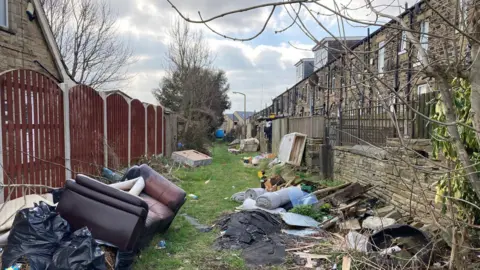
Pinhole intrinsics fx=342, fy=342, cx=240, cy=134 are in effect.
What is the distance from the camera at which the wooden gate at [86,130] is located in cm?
680

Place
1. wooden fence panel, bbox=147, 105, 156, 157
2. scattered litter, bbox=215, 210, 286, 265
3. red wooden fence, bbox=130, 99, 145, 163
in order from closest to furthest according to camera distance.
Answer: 1. scattered litter, bbox=215, 210, 286, 265
2. red wooden fence, bbox=130, 99, 145, 163
3. wooden fence panel, bbox=147, 105, 156, 157

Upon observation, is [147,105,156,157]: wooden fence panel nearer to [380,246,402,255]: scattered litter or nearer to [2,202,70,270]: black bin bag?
[2,202,70,270]: black bin bag

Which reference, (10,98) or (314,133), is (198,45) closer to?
(314,133)

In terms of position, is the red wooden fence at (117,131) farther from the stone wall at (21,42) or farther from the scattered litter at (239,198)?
the scattered litter at (239,198)

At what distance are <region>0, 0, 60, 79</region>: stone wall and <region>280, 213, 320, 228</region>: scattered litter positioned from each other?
643 cm

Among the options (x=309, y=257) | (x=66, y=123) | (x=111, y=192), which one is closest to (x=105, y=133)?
(x=66, y=123)

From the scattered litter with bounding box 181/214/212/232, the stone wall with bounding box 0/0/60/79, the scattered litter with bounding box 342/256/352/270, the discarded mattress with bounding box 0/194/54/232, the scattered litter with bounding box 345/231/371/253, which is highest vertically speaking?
the stone wall with bounding box 0/0/60/79

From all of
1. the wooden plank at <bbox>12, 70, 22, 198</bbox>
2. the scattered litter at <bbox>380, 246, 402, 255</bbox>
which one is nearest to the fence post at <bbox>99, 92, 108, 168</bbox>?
the wooden plank at <bbox>12, 70, 22, 198</bbox>

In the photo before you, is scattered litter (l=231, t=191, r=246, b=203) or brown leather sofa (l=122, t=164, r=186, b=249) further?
scattered litter (l=231, t=191, r=246, b=203)

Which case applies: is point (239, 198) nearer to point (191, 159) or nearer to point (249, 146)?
point (191, 159)

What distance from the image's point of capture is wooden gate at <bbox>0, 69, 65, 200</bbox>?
4.96 m

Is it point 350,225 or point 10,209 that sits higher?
point 10,209

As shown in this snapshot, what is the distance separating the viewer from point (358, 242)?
14.0 ft

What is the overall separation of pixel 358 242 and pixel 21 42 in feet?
26.4
